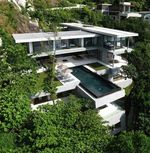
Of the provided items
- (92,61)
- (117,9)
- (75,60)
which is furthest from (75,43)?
(117,9)

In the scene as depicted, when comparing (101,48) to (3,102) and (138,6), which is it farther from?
(138,6)

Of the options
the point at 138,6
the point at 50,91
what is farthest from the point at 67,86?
the point at 138,6

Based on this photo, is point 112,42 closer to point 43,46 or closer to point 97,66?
point 97,66

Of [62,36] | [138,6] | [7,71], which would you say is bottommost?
[7,71]

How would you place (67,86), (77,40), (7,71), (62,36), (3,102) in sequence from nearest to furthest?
1. (3,102)
2. (7,71)
3. (67,86)
4. (62,36)
5. (77,40)

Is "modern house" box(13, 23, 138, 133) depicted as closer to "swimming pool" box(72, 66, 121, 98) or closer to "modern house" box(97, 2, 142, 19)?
"swimming pool" box(72, 66, 121, 98)

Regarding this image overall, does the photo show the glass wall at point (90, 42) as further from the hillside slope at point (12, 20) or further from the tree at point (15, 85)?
the hillside slope at point (12, 20)

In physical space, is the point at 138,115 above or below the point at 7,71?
below
